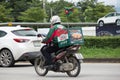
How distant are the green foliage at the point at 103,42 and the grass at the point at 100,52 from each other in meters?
0.40

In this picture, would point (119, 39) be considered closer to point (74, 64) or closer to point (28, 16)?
point (74, 64)

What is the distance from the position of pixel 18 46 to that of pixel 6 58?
68 centimetres

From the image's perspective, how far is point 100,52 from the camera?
984 inches

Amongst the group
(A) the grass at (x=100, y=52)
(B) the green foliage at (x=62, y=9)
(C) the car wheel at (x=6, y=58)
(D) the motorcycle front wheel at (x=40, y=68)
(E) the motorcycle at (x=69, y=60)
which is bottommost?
(B) the green foliage at (x=62, y=9)

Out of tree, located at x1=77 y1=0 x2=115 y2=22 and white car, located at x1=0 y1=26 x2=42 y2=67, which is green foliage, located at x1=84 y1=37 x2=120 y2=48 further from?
tree, located at x1=77 y1=0 x2=115 y2=22

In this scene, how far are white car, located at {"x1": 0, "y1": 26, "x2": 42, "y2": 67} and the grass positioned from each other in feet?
17.5

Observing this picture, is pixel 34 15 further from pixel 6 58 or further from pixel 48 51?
pixel 48 51

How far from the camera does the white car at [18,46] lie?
738 inches

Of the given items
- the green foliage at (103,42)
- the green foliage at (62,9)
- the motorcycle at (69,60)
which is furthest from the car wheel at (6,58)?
the green foliage at (62,9)

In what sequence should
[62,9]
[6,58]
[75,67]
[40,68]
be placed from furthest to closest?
[62,9] → [6,58] → [40,68] → [75,67]

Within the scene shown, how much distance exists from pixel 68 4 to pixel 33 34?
61.7 m

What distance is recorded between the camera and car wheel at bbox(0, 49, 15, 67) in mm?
19000

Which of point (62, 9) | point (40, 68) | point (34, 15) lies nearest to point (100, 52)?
point (40, 68)

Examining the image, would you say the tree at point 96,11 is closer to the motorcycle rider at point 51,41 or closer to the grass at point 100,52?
the grass at point 100,52
